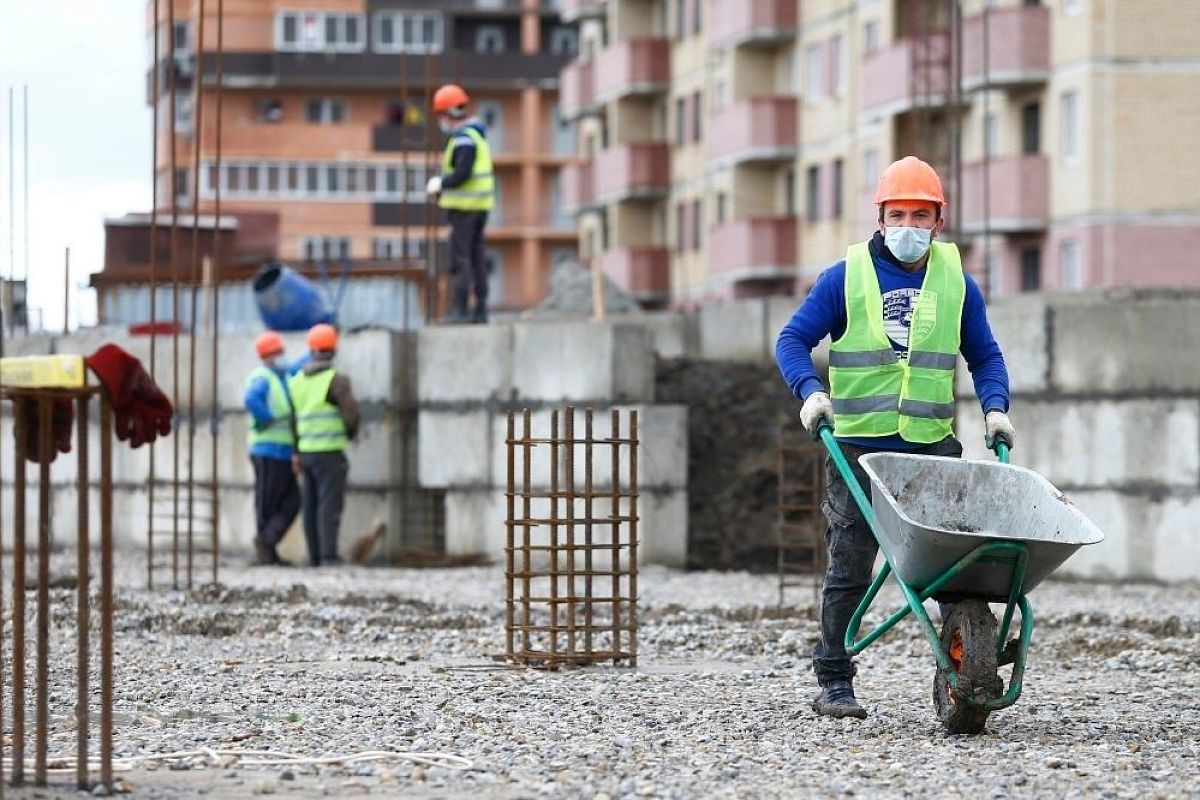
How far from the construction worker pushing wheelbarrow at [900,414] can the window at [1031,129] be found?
34.7 metres

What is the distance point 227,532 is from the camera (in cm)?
2145

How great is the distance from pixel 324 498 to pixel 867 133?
3163 centimetres

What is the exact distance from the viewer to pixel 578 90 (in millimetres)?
67875

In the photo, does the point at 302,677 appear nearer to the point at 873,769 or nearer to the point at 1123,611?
the point at 873,769

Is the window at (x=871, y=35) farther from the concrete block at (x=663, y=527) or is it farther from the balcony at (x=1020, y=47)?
the concrete block at (x=663, y=527)

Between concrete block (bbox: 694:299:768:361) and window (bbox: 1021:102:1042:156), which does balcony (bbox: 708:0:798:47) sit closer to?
window (bbox: 1021:102:1042:156)

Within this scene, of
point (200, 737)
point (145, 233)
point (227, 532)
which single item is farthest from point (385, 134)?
point (200, 737)

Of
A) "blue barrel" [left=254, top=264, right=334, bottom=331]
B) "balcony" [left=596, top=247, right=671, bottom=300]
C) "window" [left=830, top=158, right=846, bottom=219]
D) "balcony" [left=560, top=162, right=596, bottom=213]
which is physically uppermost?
"balcony" [left=560, top=162, right=596, bottom=213]

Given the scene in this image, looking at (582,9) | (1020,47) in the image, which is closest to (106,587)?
(1020,47)

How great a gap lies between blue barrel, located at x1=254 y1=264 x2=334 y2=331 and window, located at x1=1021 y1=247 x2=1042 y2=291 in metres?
23.4

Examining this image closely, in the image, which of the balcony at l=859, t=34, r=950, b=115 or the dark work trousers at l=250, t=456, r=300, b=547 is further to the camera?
the balcony at l=859, t=34, r=950, b=115

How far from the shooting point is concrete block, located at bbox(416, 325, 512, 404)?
1930 cm

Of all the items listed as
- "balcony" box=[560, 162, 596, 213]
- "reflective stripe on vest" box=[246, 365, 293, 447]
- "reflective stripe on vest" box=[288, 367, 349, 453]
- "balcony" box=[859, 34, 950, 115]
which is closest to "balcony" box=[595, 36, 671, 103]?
"balcony" box=[560, 162, 596, 213]

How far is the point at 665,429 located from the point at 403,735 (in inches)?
404
